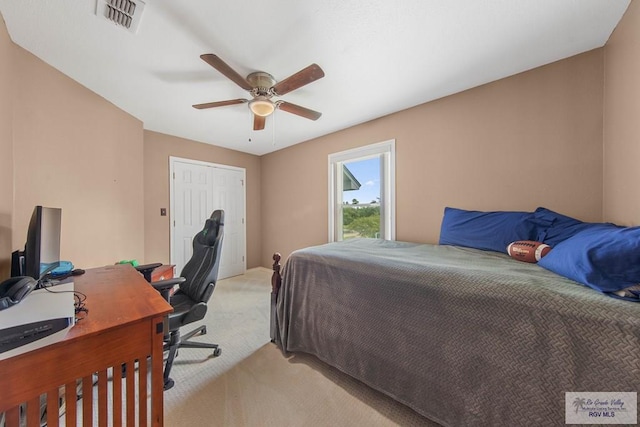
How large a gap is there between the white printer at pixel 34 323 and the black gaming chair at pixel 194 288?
57 centimetres

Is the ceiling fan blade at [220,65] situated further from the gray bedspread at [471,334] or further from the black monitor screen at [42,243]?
the gray bedspread at [471,334]

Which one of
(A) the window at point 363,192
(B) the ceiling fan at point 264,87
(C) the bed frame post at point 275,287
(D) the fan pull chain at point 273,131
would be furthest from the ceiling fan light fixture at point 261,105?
(A) the window at point 363,192

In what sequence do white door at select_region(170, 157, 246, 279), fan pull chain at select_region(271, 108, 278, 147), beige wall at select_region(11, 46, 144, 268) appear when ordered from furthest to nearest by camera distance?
white door at select_region(170, 157, 246, 279)
fan pull chain at select_region(271, 108, 278, 147)
beige wall at select_region(11, 46, 144, 268)

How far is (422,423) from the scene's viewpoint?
128 centimetres

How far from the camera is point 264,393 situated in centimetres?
148

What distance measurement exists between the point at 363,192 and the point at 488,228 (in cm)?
161

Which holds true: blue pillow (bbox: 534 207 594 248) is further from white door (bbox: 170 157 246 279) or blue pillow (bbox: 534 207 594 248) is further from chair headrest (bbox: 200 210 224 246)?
white door (bbox: 170 157 246 279)

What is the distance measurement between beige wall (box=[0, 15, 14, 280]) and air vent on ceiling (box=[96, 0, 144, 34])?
0.71m

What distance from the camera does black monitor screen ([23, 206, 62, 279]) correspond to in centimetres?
100

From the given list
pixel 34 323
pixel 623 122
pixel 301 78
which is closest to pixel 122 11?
pixel 301 78

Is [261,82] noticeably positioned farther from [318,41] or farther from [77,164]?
[77,164]

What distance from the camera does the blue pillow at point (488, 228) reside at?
5.78 feet

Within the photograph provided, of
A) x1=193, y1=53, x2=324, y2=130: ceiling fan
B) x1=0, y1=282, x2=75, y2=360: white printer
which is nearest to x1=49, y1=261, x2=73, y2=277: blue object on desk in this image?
x1=0, y1=282, x2=75, y2=360: white printer

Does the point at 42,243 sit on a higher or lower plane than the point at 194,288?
higher
